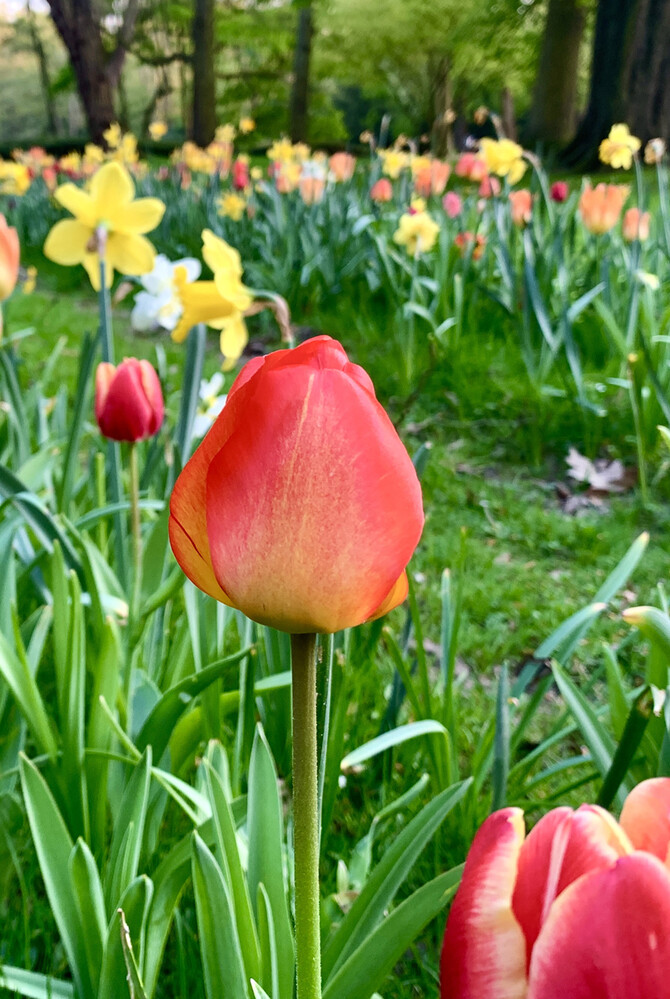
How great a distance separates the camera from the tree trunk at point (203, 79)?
14.0 metres

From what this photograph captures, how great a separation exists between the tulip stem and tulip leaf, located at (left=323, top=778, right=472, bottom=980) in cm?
25

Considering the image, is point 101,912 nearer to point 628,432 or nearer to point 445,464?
point 445,464

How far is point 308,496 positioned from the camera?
0.40 meters

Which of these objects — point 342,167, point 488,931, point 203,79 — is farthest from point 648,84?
point 488,931

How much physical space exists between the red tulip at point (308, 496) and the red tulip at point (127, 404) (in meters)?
0.89

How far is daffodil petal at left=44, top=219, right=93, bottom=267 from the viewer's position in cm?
152

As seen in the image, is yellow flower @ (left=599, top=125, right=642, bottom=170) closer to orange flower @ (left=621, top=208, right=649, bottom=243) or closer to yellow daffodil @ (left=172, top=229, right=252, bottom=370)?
orange flower @ (left=621, top=208, right=649, bottom=243)

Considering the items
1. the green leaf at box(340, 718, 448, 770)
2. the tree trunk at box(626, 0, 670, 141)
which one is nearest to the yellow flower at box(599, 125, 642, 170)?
the green leaf at box(340, 718, 448, 770)

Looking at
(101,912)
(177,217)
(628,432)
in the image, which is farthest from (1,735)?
(177,217)

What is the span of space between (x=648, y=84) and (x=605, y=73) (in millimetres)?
2372

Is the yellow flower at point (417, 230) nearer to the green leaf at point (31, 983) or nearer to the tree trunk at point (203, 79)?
the green leaf at point (31, 983)

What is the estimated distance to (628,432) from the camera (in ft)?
9.30

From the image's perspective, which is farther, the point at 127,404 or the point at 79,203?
the point at 79,203

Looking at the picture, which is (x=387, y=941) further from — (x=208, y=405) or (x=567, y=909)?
(x=208, y=405)
